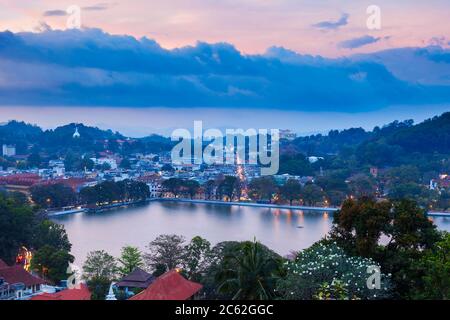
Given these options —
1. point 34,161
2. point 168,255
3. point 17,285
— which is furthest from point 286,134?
point 17,285

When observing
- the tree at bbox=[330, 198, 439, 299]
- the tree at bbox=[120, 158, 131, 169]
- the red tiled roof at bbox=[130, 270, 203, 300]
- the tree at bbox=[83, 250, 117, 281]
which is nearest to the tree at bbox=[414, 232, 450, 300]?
the tree at bbox=[330, 198, 439, 299]

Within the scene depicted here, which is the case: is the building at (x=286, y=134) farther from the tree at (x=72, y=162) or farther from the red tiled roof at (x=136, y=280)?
the red tiled roof at (x=136, y=280)

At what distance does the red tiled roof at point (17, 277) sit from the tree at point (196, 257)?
1655 millimetres

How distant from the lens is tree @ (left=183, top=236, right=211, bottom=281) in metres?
6.56

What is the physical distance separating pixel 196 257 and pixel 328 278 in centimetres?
358

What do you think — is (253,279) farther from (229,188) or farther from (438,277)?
(229,188)

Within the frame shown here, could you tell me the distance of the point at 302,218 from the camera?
15773mm

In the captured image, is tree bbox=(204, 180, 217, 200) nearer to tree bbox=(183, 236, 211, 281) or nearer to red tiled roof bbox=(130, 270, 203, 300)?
tree bbox=(183, 236, 211, 281)

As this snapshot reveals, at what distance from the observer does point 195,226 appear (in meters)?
13.6

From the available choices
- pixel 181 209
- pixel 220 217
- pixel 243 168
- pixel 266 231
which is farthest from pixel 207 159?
pixel 266 231

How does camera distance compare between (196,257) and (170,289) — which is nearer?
(170,289)

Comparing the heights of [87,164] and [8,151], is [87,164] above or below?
below

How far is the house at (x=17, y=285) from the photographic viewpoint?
6.08 metres
